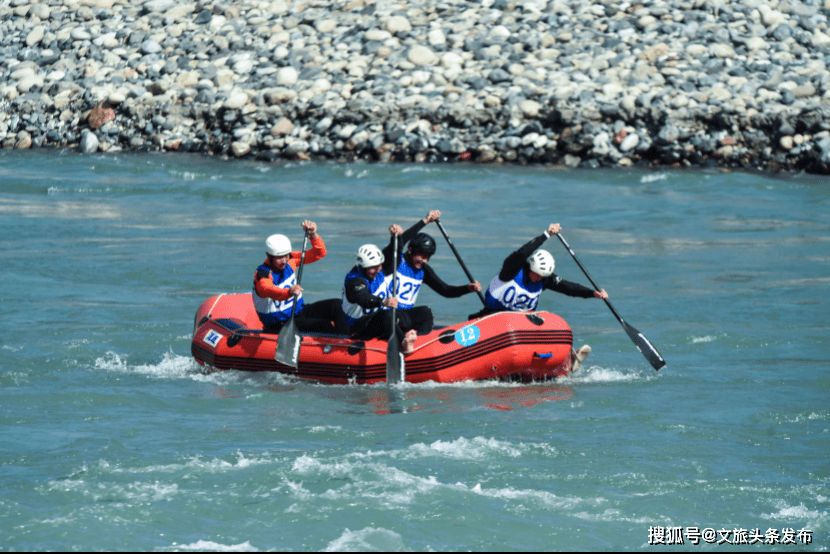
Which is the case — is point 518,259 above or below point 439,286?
above

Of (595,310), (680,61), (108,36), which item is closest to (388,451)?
(595,310)

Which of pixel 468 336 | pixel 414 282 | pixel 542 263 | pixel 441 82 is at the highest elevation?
pixel 441 82

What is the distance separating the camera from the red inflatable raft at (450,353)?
30.0 feet

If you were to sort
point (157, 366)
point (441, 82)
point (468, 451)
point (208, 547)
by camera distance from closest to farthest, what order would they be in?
point (208, 547)
point (468, 451)
point (157, 366)
point (441, 82)

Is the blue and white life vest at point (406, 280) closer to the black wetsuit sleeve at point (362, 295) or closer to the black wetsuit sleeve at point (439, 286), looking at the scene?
the black wetsuit sleeve at point (439, 286)

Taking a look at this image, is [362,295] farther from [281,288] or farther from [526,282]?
[526,282]

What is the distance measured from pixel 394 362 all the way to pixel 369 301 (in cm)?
57

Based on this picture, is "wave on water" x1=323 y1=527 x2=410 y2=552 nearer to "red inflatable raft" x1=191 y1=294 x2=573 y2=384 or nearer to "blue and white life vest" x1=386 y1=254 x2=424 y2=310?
"red inflatable raft" x1=191 y1=294 x2=573 y2=384

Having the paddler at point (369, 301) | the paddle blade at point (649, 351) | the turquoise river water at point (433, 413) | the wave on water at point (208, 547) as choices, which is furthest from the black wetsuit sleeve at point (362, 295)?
the wave on water at point (208, 547)

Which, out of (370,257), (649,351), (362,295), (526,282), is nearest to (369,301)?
(362,295)

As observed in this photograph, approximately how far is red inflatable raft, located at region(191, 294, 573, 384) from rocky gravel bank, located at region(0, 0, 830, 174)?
11.3 m

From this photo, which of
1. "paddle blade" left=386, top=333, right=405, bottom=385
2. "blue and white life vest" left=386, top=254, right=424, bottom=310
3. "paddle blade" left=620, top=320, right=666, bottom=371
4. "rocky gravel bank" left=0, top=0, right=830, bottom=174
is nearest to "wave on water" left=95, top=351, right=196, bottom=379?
"paddle blade" left=386, top=333, right=405, bottom=385

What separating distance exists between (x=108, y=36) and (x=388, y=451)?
1965 cm

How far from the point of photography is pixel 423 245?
9.34 meters
